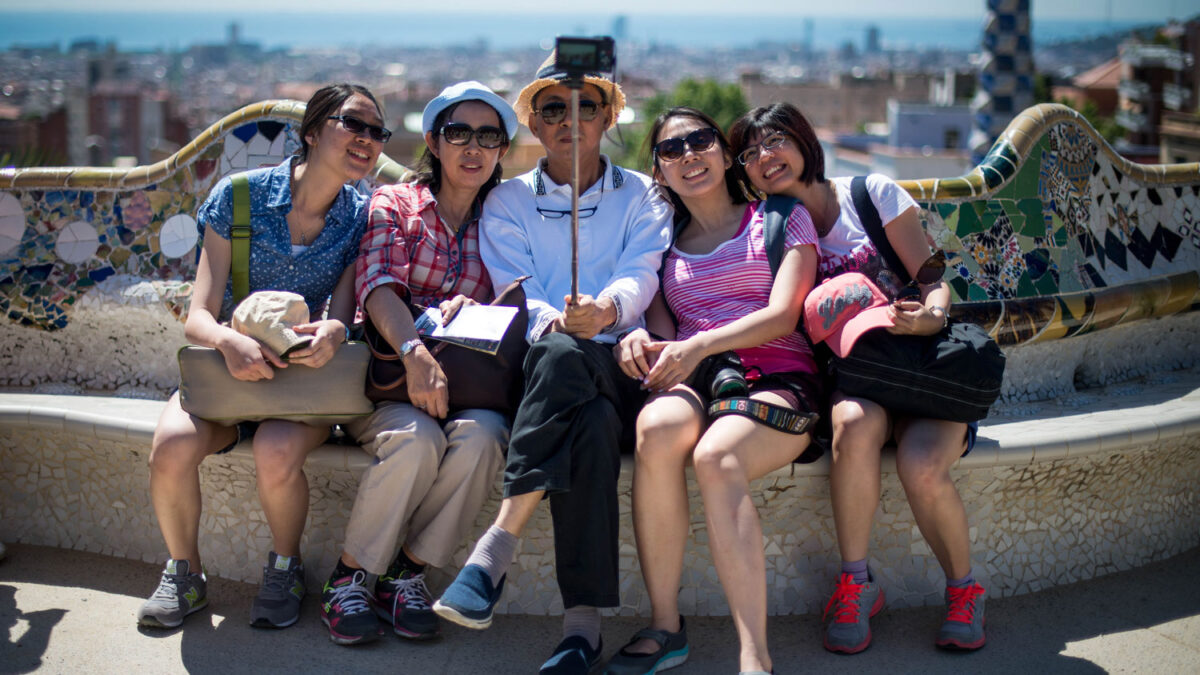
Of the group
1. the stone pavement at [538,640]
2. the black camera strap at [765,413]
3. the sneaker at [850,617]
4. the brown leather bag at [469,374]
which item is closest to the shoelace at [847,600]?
the sneaker at [850,617]

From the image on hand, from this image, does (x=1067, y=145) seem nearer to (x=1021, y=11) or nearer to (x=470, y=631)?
(x=470, y=631)

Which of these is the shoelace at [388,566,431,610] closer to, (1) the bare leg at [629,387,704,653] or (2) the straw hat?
(1) the bare leg at [629,387,704,653]

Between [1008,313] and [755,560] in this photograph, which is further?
[1008,313]

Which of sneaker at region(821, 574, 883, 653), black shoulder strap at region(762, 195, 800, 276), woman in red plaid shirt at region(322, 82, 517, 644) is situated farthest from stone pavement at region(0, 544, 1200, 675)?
black shoulder strap at region(762, 195, 800, 276)

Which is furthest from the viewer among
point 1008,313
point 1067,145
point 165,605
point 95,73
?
point 95,73

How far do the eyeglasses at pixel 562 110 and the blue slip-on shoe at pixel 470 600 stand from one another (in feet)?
5.81

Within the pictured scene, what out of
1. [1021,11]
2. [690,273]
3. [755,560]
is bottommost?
[755,560]

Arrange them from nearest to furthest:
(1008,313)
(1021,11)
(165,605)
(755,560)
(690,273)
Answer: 1. (755,560)
2. (165,605)
3. (690,273)
4. (1008,313)
5. (1021,11)

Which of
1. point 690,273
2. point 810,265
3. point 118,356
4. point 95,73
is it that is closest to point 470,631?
point 690,273

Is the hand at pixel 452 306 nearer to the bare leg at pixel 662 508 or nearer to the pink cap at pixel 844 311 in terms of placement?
the bare leg at pixel 662 508

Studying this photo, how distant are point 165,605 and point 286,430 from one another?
0.72 meters

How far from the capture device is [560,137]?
4145 millimetres

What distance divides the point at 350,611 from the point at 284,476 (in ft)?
1.66

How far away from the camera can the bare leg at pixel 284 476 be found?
363 cm
